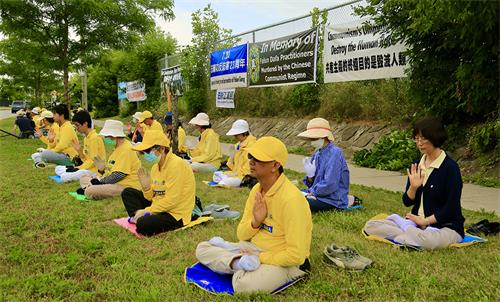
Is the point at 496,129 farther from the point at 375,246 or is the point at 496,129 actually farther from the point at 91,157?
the point at 91,157

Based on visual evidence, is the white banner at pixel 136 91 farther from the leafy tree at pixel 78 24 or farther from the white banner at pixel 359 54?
the white banner at pixel 359 54

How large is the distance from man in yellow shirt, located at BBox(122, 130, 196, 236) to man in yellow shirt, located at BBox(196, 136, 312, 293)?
1.53 m

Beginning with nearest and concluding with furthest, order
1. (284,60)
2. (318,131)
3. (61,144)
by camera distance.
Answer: (318,131)
(61,144)
(284,60)

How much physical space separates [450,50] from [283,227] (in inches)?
255

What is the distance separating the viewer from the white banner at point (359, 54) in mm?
9555

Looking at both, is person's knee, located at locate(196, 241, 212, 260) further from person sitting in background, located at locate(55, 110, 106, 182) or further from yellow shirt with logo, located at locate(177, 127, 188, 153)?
yellow shirt with logo, located at locate(177, 127, 188, 153)

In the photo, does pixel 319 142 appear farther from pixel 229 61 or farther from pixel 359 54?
pixel 229 61

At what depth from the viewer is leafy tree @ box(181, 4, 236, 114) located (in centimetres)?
1820

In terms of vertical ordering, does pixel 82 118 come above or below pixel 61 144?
above

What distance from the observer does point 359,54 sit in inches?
406

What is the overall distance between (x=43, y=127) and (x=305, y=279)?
13.6 m

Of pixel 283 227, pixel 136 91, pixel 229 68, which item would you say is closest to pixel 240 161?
pixel 283 227

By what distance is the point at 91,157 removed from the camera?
325 inches

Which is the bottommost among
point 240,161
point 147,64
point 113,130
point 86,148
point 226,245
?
point 226,245
